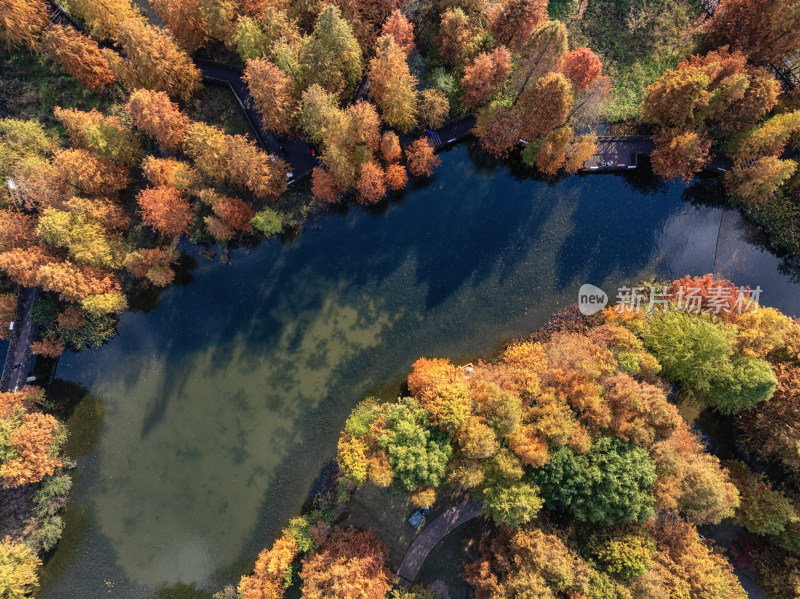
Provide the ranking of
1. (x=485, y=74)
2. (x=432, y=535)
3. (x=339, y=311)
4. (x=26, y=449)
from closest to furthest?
(x=485, y=74) → (x=26, y=449) → (x=432, y=535) → (x=339, y=311)

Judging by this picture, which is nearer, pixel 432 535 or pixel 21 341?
pixel 432 535

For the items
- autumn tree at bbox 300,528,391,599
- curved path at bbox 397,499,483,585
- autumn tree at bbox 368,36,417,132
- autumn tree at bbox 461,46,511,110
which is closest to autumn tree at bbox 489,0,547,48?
autumn tree at bbox 461,46,511,110

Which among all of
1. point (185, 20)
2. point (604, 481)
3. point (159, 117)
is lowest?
point (604, 481)

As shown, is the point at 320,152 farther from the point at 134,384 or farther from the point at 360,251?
the point at 134,384

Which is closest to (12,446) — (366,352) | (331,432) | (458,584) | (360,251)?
(331,432)

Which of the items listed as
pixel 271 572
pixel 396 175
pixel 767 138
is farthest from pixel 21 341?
pixel 767 138

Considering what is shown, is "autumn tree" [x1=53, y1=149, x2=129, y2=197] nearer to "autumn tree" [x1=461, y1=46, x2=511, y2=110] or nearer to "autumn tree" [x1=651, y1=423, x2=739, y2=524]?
"autumn tree" [x1=461, y1=46, x2=511, y2=110]

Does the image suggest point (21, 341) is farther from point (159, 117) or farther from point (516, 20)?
point (516, 20)

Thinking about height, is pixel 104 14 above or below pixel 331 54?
above
